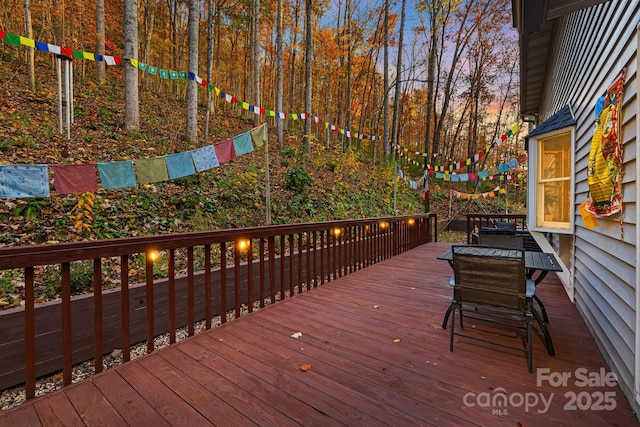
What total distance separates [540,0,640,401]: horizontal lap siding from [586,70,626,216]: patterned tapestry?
7 cm

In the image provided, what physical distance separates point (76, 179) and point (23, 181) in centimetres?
47

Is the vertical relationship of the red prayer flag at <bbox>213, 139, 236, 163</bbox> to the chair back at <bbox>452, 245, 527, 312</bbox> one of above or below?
above

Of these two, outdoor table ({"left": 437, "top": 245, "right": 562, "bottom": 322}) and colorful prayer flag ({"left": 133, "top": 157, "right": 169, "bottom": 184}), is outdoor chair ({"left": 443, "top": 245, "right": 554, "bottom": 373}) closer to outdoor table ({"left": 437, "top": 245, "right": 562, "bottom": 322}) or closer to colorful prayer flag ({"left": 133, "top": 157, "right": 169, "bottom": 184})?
outdoor table ({"left": 437, "top": 245, "right": 562, "bottom": 322})

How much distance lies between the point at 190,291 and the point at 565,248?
4.72 m

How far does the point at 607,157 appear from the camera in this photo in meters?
2.02

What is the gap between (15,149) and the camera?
495 centimetres

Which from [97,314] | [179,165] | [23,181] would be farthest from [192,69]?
[97,314]

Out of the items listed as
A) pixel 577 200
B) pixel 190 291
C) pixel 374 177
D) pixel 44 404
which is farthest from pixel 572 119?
pixel 374 177

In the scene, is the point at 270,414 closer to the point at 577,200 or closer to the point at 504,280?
the point at 504,280

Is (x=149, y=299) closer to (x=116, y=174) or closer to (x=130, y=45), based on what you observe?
(x=116, y=174)

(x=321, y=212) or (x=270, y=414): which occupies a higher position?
(x=321, y=212)

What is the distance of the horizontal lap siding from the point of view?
1671 mm

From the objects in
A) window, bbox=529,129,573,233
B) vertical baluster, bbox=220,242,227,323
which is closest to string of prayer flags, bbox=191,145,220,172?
vertical baluster, bbox=220,242,227,323

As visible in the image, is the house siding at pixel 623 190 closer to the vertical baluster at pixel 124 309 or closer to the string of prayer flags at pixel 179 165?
the vertical baluster at pixel 124 309
